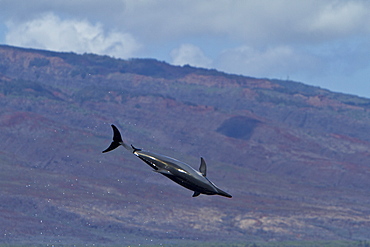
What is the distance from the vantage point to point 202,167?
2588 centimetres

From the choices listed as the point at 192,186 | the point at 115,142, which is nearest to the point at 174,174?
the point at 192,186

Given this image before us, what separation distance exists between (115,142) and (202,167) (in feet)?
9.11

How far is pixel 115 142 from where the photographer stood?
1041 inches

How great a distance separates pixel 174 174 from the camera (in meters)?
24.9

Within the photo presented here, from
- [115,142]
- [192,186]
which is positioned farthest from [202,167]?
[115,142]

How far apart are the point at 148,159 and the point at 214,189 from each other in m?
2.22

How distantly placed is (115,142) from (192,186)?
9.82ft

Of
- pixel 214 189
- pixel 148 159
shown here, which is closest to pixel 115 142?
pixel 148 159

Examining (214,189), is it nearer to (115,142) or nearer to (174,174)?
(174,174)

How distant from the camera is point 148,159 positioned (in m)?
25.3

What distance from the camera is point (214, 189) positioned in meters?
24.4

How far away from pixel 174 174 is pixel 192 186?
2.07ft

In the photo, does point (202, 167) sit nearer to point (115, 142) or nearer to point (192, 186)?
point (192, 186)

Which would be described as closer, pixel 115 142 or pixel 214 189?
pixel 214 189
